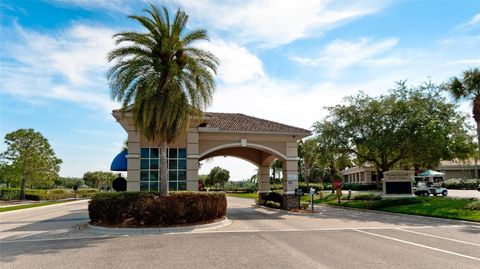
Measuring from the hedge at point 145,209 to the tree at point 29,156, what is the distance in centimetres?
3524

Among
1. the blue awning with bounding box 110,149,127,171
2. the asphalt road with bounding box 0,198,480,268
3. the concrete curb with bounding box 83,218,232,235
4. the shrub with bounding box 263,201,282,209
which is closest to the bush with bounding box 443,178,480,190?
the shrub with bounding box 263,201,282,209

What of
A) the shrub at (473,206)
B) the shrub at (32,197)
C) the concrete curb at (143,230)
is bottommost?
the shrub at (32,197)

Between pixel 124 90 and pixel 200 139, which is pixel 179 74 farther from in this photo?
pixel 200 139

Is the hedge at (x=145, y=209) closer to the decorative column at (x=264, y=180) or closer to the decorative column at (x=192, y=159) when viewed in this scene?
the decorative column at (x=192, y=159)

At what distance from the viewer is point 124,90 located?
16406mm

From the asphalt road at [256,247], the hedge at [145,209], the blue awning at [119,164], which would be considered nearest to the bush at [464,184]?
the asphalt road at [256,247]

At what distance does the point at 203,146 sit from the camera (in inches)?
866

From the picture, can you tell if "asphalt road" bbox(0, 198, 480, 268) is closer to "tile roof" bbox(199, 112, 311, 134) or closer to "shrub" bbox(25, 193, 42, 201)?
"tile roof" bbox(199, 112, 311, 134)

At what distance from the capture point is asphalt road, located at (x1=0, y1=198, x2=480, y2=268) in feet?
30.1

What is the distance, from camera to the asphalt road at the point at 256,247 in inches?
361

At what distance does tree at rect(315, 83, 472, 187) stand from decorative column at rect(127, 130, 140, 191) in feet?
46.0

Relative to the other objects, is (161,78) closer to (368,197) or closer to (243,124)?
(243,124)

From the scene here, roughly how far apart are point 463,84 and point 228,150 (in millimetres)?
15850

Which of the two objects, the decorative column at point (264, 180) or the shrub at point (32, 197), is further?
the shrub at point (32, 197)
